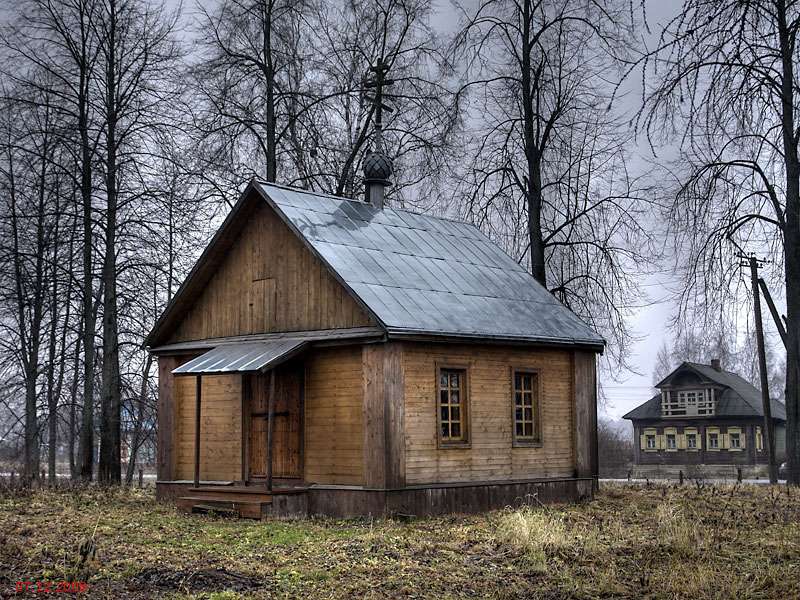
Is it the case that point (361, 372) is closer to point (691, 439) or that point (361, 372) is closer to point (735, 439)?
point (735, 439)

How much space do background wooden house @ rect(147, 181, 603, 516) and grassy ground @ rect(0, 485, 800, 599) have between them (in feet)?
3.49

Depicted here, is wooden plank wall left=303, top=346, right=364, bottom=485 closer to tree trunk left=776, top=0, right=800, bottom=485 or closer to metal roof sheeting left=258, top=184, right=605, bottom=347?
metal roof sheeting left=258, top=184, right=605, bottom=347

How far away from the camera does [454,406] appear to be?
726 inches

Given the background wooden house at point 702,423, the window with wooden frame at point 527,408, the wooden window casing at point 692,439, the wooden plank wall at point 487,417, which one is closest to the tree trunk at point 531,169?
the wooden plank wall at point 487,417

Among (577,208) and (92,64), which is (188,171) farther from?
(577,208)

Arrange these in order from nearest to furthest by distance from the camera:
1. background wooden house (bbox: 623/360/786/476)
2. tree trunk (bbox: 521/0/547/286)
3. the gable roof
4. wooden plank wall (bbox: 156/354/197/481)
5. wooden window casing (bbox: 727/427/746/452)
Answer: the gable roof, wooden plank wall (bbox: 156/354/197/481), tree trunk (bbox: 521/0/547/286), background wooden house (bbox: 623/360/786/476), wooden window casing (bbox: 727/427/746/452)

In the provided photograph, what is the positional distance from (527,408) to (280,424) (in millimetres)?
4753

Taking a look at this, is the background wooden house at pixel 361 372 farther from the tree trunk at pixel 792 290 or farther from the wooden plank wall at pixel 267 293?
the tree trunk at pixel 792 290

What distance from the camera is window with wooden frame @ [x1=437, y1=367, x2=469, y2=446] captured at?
59.7 feet

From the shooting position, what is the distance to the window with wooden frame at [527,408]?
65.0 feet

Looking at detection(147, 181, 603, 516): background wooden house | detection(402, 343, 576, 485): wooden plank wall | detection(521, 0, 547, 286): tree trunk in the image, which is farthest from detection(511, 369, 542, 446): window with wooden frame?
detection(521, 0, 547, 286): tree trunk

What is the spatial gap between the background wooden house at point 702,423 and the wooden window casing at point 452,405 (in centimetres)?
3724

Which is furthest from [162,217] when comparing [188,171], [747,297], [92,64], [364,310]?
[747,297]

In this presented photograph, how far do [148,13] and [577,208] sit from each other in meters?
12.0
